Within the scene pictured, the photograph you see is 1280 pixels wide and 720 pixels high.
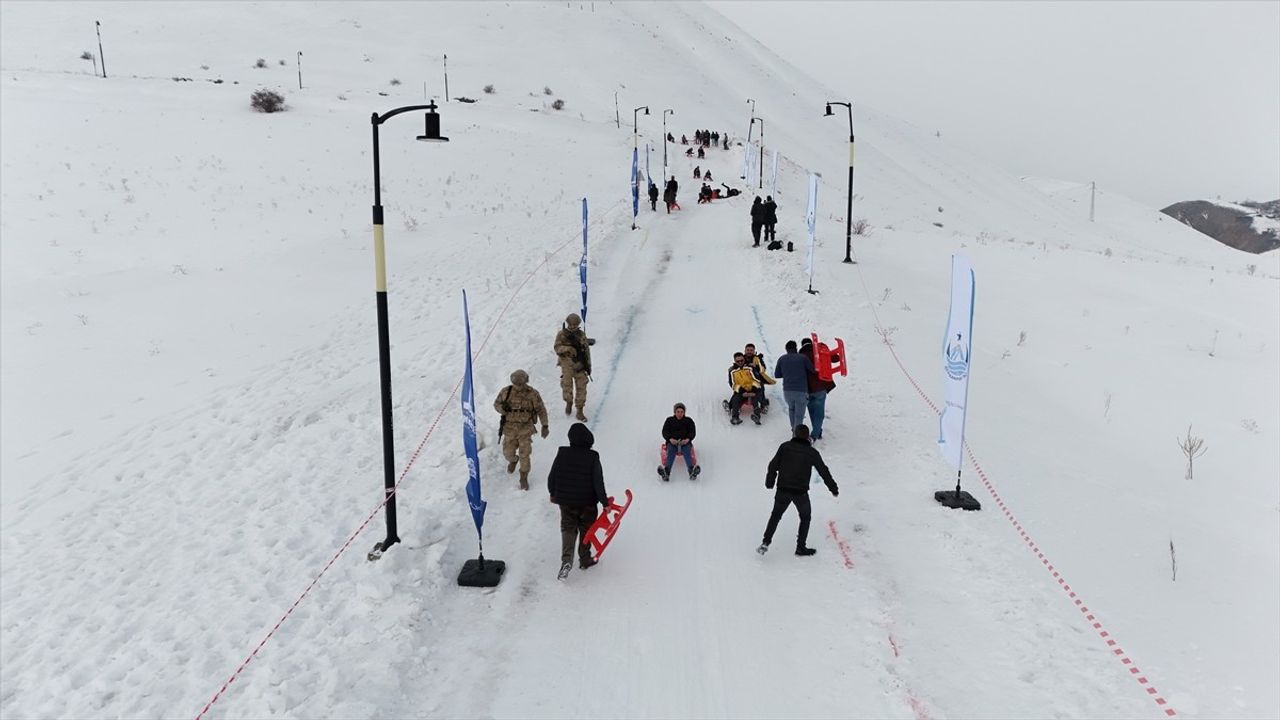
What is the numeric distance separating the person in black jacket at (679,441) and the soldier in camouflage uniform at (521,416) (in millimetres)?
1808

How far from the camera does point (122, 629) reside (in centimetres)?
720

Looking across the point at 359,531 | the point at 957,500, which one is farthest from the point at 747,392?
the point at 359,531

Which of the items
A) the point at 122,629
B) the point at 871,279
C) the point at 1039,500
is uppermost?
the point at 871,279

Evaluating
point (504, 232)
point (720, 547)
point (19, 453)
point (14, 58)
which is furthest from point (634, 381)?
point (14, 58)

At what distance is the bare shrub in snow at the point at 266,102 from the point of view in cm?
4422

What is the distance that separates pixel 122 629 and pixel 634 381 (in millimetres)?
8940

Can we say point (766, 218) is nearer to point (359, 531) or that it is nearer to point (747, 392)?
point (747, 392)

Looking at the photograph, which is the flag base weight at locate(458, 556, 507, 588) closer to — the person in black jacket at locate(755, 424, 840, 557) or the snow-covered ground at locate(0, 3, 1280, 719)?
the snow-covered ground at locate(0, 3, 1280, 719)

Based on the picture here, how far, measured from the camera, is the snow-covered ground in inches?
256

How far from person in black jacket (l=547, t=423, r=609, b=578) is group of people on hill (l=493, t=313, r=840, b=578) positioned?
0.04 ft

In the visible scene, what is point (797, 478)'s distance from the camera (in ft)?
26.5

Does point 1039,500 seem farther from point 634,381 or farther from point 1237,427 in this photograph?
point 634,381

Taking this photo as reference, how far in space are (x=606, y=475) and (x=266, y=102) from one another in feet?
149

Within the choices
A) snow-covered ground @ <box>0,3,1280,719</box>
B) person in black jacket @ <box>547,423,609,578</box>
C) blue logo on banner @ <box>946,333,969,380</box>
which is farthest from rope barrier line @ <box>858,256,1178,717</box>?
person in black jacket @ <box>547,423,609,578</box>
